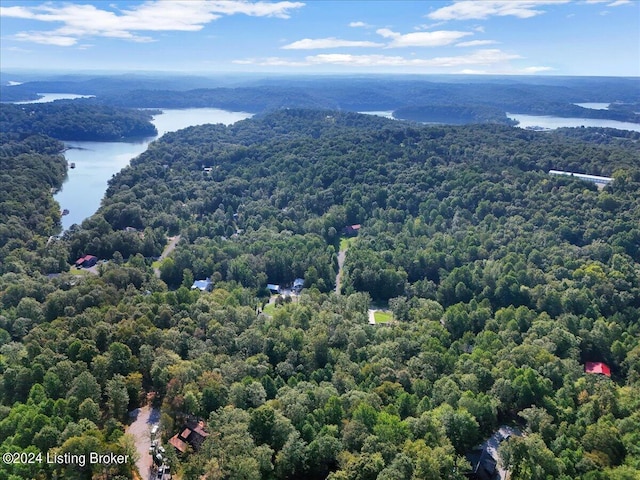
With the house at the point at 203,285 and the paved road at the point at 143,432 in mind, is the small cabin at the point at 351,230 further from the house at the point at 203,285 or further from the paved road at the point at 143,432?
the paved road at the point at 143,432

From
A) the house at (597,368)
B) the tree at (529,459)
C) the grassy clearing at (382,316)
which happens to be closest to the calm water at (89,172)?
the grassy clearing at (382,316)

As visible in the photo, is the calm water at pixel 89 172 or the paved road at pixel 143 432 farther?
the calm water at pixel 89 172

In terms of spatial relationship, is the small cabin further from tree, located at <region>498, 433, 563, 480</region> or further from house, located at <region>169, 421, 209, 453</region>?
tree, located at <region>498, 433, 563, 480</region>

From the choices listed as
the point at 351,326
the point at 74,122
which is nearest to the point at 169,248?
the point at 351,326

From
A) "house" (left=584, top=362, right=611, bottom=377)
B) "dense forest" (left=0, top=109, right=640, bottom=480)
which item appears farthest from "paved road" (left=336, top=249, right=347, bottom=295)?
"house" (left=584, top=362, right=611, bottom=377)

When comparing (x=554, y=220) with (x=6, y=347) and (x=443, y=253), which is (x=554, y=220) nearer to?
(x=443, y=253)

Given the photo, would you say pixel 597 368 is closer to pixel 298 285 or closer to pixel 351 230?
pixel 298 285
